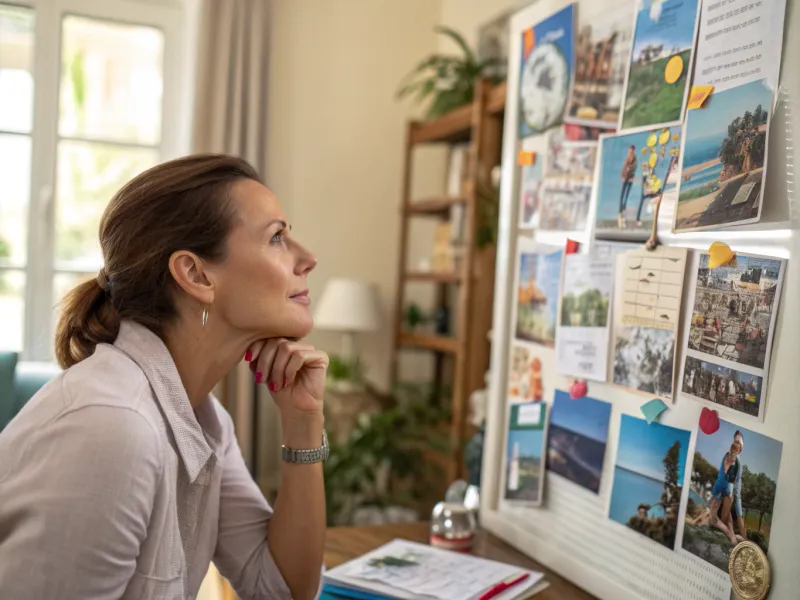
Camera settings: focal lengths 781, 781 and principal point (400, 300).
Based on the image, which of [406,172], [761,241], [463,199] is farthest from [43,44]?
[761,241]

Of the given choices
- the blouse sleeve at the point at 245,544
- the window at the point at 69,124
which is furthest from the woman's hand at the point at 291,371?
the window at the point at 69,124

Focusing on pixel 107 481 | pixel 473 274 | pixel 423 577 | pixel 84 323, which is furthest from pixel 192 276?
pixel 473 274

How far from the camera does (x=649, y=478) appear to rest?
1.13 metres

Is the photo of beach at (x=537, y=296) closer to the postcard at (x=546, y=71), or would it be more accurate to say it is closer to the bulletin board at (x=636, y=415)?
the bulletin board at (x=636, y=415)

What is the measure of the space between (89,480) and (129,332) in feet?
0.88

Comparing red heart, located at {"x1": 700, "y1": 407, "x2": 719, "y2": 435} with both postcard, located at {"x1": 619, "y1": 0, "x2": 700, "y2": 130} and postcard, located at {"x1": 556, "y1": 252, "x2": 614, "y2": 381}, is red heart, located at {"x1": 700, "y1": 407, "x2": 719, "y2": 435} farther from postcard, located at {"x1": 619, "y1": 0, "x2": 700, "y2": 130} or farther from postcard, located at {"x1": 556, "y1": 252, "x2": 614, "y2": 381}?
postcard, located at {"x1": 619, "y1": 0, "x2": 700, "y2": 130}

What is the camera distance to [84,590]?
0.91 m

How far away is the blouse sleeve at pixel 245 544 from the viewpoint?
1311 mm

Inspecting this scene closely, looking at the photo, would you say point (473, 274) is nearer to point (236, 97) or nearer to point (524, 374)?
point (236, 97)

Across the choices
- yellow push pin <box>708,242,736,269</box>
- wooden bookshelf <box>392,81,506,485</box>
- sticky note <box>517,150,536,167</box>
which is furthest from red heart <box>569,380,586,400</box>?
wooden bookshelf <box>392,81,506,485</box>

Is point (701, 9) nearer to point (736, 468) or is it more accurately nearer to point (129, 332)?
point (736, 468)

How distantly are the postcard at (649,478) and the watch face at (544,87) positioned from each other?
1.86 ft

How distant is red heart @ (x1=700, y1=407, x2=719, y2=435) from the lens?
1016 millimetres

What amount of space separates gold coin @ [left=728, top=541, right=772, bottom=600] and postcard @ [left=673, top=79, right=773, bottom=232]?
40 centimetres
